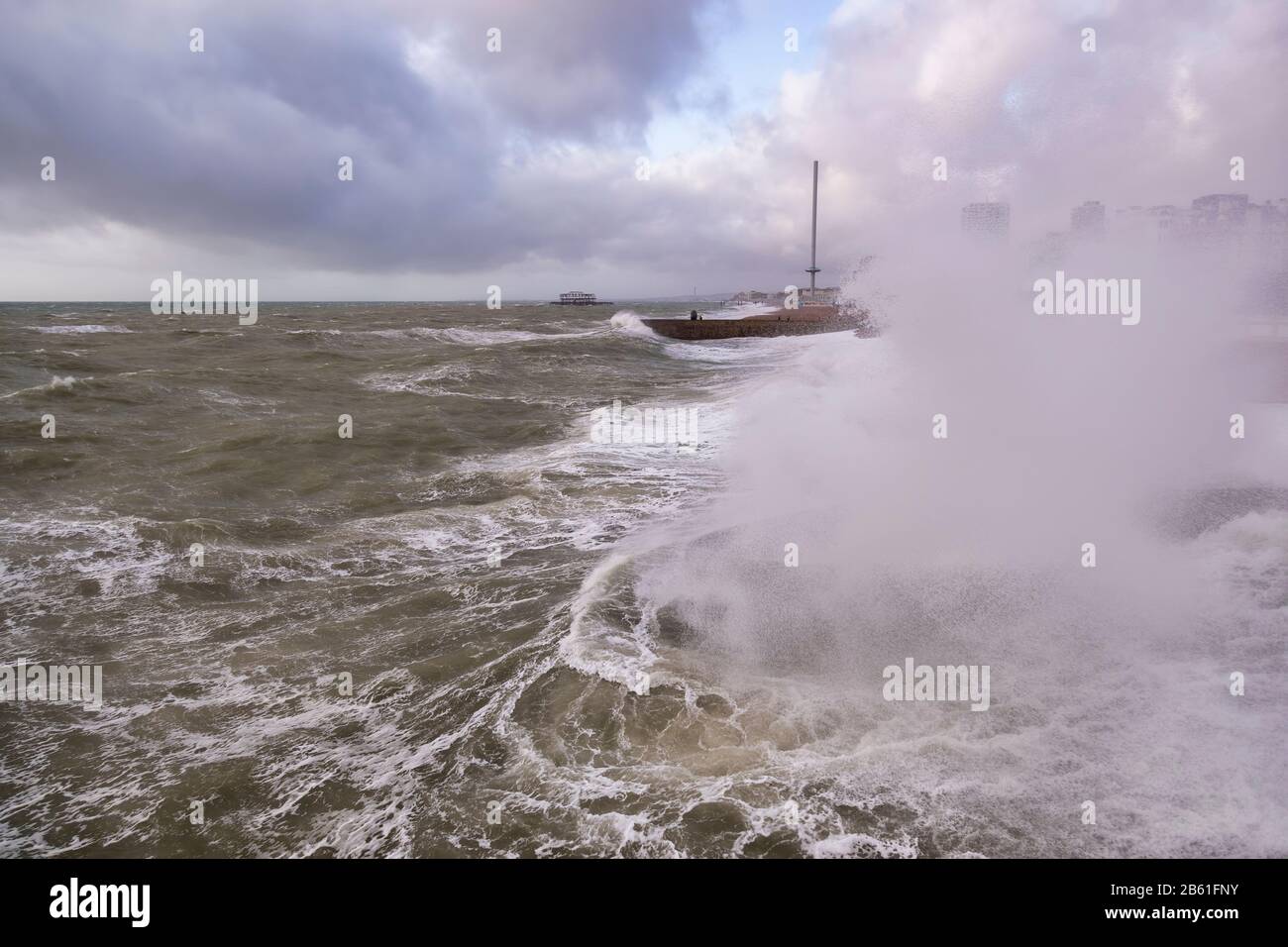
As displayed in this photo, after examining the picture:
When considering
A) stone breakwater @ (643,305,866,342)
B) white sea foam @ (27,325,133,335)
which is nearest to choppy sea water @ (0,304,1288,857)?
stone breakwater @ (643,305,866,342)

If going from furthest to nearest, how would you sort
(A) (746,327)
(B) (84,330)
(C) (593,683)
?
(A) (746,327) < (B) (84,330) < (C) (593,683)

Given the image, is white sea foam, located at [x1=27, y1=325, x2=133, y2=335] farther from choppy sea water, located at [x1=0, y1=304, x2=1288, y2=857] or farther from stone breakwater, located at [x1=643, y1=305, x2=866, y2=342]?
choppy sea water, located at [x1=0, y1=304, x2=1288, y2=857]

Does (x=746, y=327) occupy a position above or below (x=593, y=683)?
above

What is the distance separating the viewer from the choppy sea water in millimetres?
3533

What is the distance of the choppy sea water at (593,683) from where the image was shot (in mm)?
3533

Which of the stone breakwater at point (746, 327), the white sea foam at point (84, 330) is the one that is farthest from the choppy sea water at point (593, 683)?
A: the white sea foam at point (84, 330)

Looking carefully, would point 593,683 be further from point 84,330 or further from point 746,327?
point 84,330

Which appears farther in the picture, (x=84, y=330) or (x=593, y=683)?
(x=84, y=330)

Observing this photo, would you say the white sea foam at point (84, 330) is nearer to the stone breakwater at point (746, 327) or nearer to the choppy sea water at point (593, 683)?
the stone breakwater at point (746, 327)

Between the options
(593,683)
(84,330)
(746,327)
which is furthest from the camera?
(746,327)

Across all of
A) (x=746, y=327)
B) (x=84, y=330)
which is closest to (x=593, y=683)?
(x=746, y=327)

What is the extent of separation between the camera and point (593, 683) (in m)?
4.90
